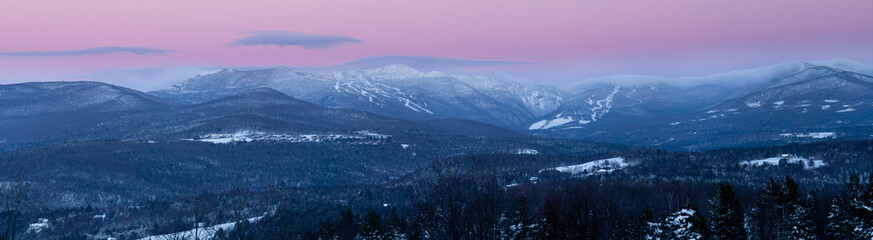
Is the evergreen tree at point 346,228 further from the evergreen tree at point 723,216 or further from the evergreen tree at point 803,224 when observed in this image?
the evergreen tree at point 803,224

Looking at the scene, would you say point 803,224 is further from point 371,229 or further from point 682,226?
point 371,229

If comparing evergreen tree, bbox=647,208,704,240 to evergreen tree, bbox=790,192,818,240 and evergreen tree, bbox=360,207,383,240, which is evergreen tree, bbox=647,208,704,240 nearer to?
evergreen tree, bbox=790,192,818,240

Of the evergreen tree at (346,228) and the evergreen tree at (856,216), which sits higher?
the evergreen tree at (856,216)

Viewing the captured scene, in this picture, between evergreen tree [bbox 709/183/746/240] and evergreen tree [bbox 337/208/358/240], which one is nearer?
evergreen tree [bbox 709/183/746/240]

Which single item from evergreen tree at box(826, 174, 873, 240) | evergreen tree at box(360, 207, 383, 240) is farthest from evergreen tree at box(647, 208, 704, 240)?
evergreen tree at box(360, 207, 383, 240)

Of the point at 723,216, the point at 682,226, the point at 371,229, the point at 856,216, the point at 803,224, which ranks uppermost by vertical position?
the point at 856,216

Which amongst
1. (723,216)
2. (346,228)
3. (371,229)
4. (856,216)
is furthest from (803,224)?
(346,228)

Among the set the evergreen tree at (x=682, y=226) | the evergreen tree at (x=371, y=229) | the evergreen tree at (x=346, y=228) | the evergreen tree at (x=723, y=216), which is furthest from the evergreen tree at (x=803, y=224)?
the evergreen tree at (x=346, y=228)

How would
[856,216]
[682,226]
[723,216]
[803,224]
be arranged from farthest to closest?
[803,224], [682,226], [723,216], [856,216]

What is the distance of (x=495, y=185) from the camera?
174ft

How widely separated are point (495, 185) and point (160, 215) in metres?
159

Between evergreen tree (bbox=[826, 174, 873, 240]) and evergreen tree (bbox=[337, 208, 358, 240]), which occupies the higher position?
evergreen tree (bbox=[826, 174, 873, 240])

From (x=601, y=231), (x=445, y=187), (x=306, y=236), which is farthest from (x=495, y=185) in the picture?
(x=306, y=236)

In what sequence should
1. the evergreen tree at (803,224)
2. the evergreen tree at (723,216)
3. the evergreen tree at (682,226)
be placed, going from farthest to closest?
1. the evergreen tree at (803,224)
2. the evergreen tree at (723,216)
3. the evergreen tree at (682,226)
